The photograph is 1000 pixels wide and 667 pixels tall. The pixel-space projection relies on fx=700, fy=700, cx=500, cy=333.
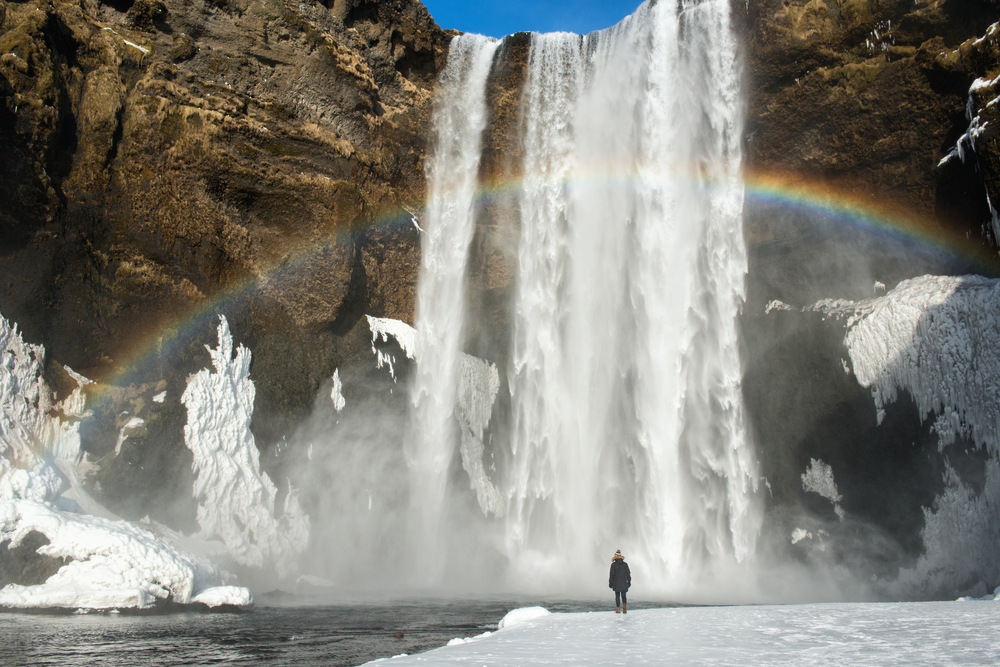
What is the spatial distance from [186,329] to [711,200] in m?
16.4

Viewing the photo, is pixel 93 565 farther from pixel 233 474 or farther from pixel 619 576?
pixel 619 576

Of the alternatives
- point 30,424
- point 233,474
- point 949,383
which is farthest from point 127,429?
point 949,383

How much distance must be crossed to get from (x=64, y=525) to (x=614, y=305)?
16.5 m

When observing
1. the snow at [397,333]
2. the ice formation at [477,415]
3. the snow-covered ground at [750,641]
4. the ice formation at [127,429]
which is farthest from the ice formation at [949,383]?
the ice formation at [127,429]

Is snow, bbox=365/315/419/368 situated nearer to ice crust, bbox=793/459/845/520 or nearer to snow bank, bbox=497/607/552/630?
ice crust, bbox=793/459/845/520

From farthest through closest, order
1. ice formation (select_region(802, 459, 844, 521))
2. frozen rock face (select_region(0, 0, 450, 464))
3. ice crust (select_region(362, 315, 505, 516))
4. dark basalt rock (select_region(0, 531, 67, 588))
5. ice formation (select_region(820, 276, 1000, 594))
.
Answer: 1. ice crust (select_region(362, 315, 505, 516))
2. ice formation (select_region(802, 459, 844, 521))
3. frozen rock face (select_region(0, 0, 450, 464))
4. ice formation (select_region(820, 276, 1000, 594))
5. dark basalt rock (select_region(0, 531, 67, 588))

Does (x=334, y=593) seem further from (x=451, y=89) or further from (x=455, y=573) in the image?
(x=451, y=89)

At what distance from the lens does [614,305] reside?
2356 centimetres

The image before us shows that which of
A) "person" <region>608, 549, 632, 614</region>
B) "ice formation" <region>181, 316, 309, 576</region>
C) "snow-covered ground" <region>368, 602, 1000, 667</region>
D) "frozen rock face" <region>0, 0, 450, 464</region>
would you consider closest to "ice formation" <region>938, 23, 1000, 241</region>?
"snow-covered ground" <region>368, 602, 1000, 667</region>

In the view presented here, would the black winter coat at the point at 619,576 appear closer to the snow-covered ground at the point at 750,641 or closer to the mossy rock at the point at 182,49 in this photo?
the snow-covered ground at the point at 750,641

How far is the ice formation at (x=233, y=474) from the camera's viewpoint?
18.5m

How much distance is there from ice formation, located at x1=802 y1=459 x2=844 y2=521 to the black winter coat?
1091 centimetres

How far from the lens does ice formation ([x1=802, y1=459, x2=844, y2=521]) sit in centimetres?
1981

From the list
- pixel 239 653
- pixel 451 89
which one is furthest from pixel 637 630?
pixel 451 89
